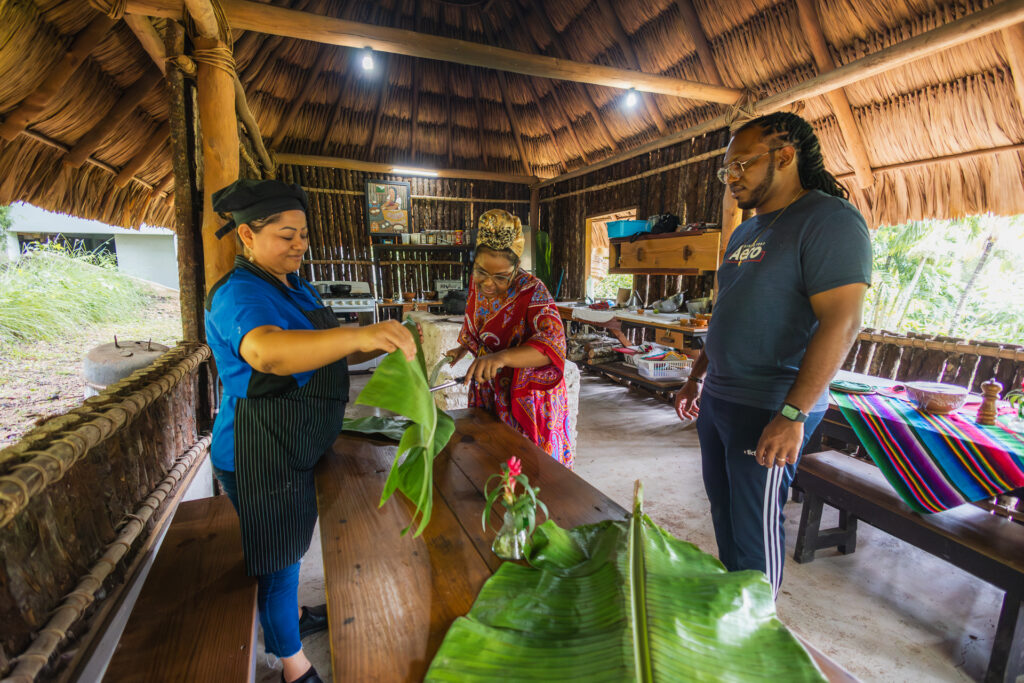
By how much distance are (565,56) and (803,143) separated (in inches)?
266

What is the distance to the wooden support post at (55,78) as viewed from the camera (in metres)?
3.27

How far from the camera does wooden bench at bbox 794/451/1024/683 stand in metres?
1.79

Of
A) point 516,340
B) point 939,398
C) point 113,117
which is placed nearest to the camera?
point 516,340

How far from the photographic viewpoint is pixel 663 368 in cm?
521

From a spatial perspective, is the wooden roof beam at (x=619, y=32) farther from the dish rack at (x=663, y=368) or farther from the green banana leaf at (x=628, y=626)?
the green banana leaf at (x=628, y=626)

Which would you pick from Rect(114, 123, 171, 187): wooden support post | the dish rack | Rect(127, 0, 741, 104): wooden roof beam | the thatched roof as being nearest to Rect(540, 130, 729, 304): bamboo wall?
the thatched roof

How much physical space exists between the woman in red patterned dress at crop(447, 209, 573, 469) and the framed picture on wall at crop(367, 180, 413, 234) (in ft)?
25.9

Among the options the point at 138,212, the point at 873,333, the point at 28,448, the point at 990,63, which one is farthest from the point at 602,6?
the point at 28,448

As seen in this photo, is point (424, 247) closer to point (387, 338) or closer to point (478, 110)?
point (478, 110)

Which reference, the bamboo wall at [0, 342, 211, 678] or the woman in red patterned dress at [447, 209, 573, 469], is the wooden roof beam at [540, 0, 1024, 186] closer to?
the woman in red patterned dress at [447, 209, 573, 469]

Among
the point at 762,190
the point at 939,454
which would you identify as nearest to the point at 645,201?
the point at 939,454

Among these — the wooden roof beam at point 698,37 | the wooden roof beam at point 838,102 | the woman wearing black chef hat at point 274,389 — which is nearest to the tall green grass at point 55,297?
the woman wearing black chef hat at point 274,389

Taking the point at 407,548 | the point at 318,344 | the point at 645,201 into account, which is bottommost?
the point at 407,548

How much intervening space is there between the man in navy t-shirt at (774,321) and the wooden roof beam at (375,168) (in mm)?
8607
